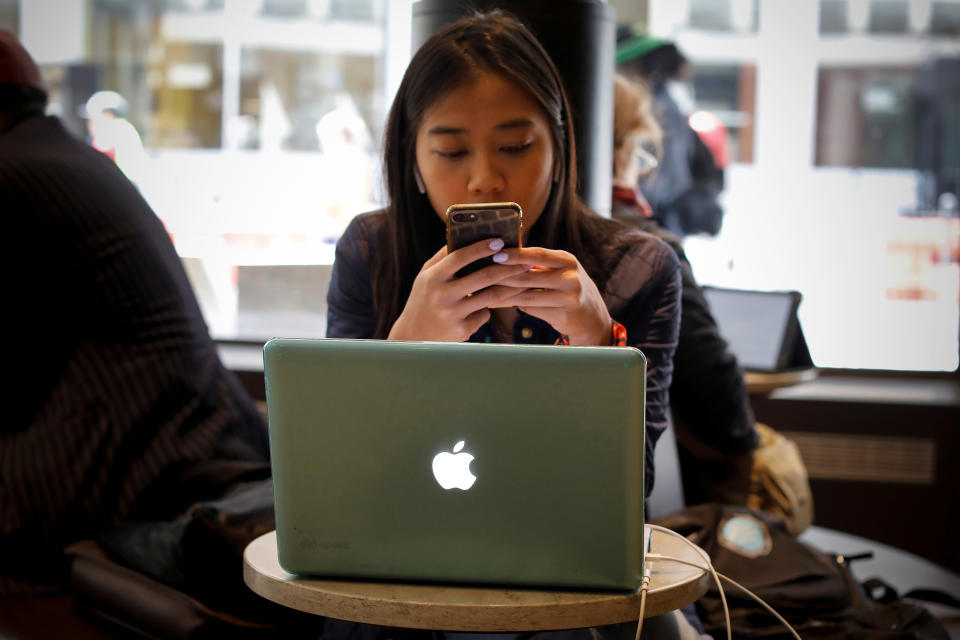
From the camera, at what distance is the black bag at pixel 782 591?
1.90 m

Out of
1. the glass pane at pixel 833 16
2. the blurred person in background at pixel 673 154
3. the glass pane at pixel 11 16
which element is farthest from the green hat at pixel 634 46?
the glass pane at pixel 11 16

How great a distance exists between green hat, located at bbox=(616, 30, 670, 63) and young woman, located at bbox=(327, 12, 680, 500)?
1693 millimetres

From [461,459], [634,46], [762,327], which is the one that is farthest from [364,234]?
[634,46]

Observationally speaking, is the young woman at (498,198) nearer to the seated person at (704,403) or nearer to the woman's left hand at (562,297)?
the woman's left hand at (562,297)

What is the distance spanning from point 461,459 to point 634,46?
247 centimetres

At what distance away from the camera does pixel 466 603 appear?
116 cm

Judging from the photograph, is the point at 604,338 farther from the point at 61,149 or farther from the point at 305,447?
the point at 61,149

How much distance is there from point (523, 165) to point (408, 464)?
24.3 inches

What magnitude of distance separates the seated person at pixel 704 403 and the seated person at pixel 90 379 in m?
0.96

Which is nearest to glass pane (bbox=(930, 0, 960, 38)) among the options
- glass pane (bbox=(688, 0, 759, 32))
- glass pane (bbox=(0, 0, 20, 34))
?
glass pane (bbox=(688, 0, 759, 32))

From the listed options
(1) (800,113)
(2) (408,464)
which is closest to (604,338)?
(2) (408,464)

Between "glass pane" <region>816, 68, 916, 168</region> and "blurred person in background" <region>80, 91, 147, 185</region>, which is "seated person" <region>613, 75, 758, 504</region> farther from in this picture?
"blurred person in background" <region>80, 91, 147, 185</region>

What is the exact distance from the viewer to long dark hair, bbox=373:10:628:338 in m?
1.64

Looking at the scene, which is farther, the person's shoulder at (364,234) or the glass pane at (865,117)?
the glass pane at (865,117)
